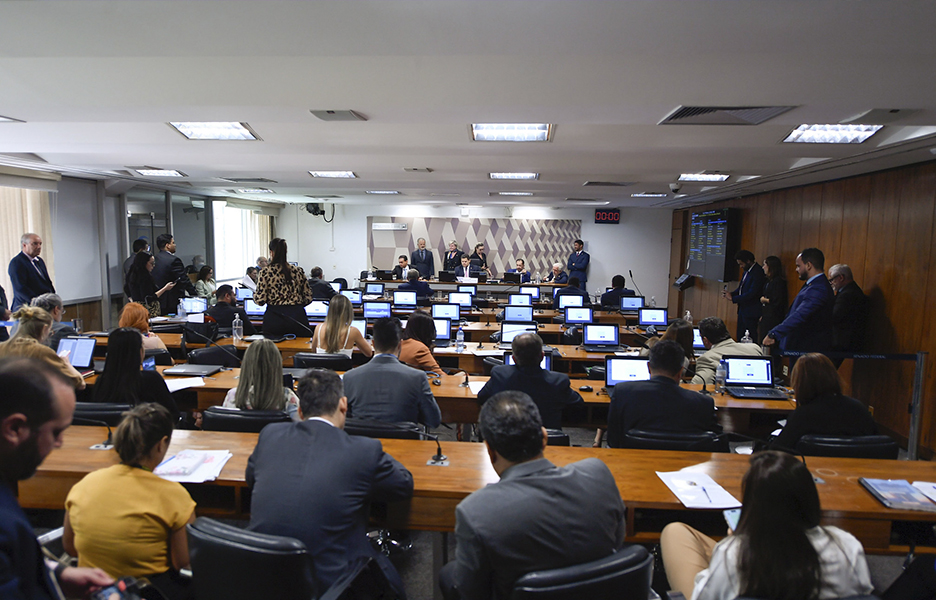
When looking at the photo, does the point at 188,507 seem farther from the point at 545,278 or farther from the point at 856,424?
the point at 545,278

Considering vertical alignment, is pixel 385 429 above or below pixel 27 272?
below

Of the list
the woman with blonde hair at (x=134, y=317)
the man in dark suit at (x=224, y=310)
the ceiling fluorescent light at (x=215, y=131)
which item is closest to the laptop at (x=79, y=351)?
the woman with blonde hair at (x=134, y=317)

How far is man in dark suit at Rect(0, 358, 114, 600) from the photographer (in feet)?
3.52

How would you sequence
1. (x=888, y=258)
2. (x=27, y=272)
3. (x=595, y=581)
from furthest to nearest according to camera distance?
(x=27, y=272)
(x=888, y=258)
(x=595, y=581)

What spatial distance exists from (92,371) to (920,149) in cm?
726

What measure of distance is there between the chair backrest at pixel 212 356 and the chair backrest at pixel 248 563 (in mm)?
3417

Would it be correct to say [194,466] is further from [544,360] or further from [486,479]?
[544,360]

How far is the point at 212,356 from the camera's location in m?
4.84

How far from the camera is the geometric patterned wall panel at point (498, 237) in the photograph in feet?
46.6

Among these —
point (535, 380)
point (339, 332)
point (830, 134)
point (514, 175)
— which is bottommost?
point (535, 380)

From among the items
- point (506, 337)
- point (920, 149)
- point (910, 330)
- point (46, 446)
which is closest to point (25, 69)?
point (46, 446)

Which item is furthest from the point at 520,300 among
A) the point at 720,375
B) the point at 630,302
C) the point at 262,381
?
the point at 262,381

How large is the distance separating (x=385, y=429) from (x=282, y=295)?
11.0ft

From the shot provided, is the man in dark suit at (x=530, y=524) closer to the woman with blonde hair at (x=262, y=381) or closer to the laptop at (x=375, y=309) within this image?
the woman with blonde hair at (x=262, y=381)
